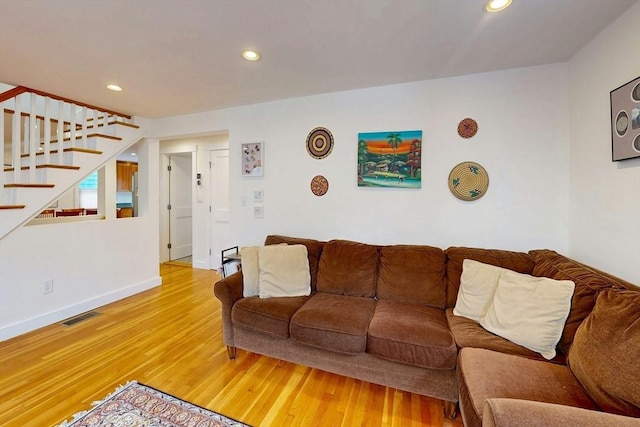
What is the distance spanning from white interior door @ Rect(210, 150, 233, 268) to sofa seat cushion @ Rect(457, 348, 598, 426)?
3868mm

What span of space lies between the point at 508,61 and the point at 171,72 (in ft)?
9.26

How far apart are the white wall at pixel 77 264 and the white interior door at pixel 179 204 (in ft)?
3.94

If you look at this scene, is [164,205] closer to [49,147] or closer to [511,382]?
[49,147]

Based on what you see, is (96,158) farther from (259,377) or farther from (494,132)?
(494,132)

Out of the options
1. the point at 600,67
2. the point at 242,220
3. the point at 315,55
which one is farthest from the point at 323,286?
the point at 600,67

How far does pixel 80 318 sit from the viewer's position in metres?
2.81

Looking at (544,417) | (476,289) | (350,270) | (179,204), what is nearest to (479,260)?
(476,289)

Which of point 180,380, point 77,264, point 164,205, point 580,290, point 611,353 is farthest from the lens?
point 164,205

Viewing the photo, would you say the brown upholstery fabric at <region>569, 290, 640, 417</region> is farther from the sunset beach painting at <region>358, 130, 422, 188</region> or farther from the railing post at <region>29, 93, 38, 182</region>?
the railing post at <region>29, 93, 38, 182</region>

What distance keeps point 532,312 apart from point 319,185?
2.03 m

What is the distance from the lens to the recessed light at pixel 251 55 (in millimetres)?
2018

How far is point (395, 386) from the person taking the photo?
1.71 metres

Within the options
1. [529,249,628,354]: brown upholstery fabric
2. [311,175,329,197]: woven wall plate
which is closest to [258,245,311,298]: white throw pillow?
[311,175,329,197]: woven wall plate

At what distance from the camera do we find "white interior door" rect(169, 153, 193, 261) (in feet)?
16.3
